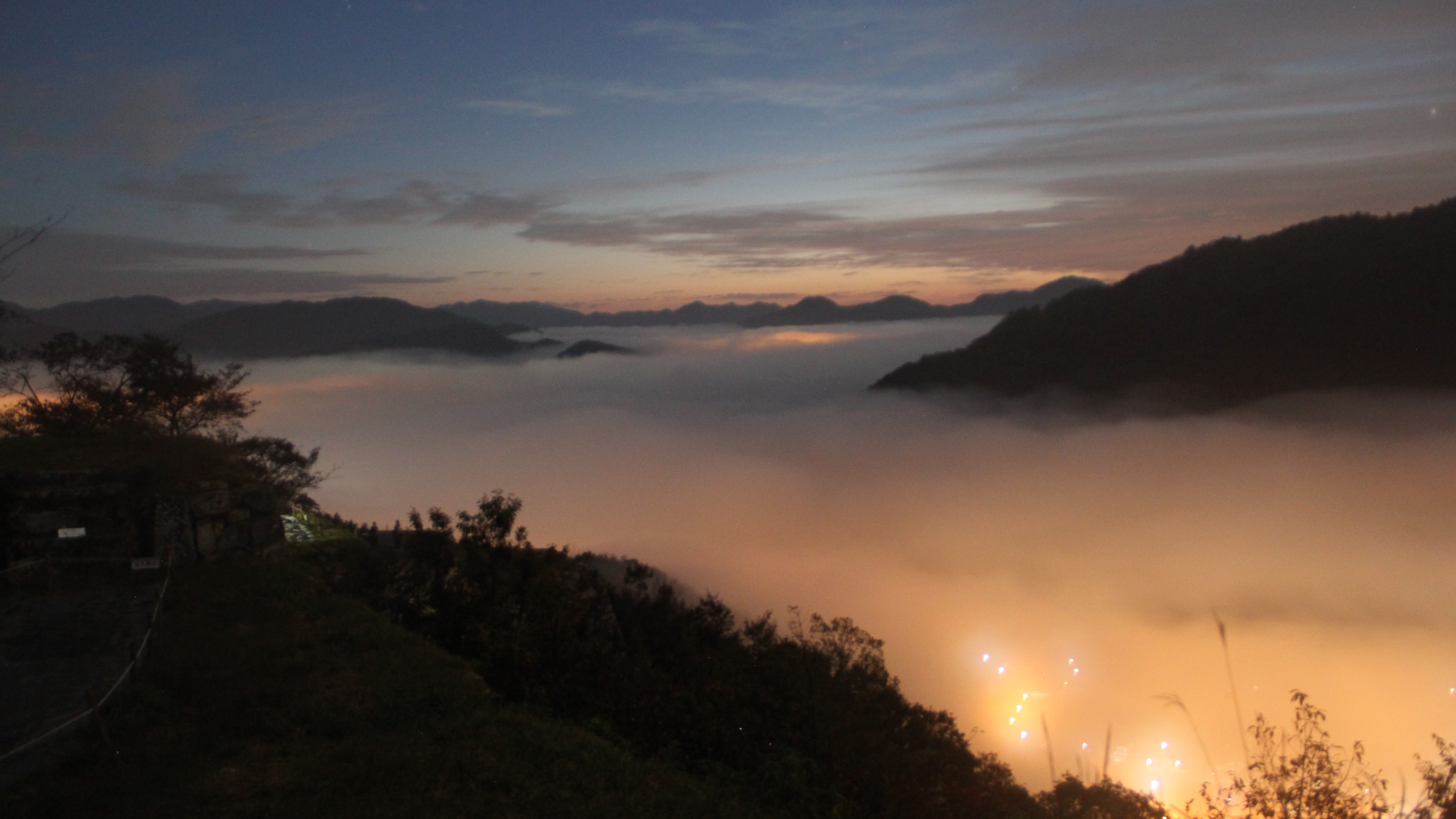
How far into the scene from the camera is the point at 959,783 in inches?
519

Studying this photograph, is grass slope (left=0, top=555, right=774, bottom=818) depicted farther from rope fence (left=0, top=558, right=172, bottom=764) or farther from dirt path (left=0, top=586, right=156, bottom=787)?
dirt path (left=0, top=586, right=156, bottom=787)

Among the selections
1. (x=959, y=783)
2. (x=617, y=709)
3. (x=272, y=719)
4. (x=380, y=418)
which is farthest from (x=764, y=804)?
(x=380, y=418)

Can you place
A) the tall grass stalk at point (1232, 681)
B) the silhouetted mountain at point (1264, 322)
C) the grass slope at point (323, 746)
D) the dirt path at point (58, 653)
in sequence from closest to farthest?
1. the grass slope at point (323, 746)
2. the dirt path at point (58, 653)
3. the tall grass stalk at point (1232, 681)
4. the silhouetted mountain at point (1264, 322)

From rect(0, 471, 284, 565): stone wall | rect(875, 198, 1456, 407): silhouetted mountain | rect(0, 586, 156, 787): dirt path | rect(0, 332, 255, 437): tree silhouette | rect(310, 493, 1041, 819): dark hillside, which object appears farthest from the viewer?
rect(875, 198, 1456, 407): silhouetted mountain

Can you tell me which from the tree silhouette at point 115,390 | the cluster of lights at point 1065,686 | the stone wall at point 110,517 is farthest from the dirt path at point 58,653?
the cluster of lights at point 1065,686

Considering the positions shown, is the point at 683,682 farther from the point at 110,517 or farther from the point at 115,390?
the point at 115,390

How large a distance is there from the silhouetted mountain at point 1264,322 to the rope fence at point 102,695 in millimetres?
144225

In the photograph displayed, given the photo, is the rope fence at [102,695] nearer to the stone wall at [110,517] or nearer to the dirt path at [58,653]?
the dirt path at [58,653]

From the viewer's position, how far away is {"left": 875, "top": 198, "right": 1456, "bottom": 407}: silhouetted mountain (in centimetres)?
10975

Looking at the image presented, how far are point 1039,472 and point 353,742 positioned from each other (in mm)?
157167

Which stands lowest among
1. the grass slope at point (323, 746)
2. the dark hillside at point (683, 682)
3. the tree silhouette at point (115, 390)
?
the dark hillside at point (683, 682)

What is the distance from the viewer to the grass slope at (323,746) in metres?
6.16

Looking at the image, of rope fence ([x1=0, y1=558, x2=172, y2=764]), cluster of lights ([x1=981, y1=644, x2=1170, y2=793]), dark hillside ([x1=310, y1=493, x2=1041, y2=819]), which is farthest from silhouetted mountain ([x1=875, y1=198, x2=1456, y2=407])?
rope fence ([x1=0, y1=558, x2=172, y2=764])

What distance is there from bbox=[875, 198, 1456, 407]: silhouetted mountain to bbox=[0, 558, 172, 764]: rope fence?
144m
